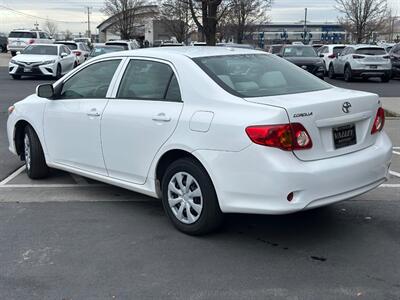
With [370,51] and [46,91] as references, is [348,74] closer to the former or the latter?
[370,51]

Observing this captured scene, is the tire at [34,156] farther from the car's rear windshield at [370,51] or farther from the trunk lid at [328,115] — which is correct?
the car's rear windshield at [370,51]

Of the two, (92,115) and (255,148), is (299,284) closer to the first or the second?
(255,148)

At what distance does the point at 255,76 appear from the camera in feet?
16.3

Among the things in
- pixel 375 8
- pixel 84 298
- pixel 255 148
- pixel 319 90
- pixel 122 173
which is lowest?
pixel 84 298

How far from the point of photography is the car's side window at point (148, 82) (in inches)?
195

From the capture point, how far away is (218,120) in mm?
4348

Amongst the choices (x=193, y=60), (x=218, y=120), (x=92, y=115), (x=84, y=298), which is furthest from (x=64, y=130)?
(x=84, y=298)

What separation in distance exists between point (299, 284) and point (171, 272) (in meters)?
0.92

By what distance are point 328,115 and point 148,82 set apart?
1.73 metres

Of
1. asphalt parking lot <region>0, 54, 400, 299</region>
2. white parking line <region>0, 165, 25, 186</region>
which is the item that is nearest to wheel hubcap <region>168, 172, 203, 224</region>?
asphalt parking lot <region>0, 54, 400, 299</region>

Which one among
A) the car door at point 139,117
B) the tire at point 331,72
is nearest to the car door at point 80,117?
the car door at point 139,117

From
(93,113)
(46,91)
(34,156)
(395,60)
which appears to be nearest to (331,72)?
(395,60)

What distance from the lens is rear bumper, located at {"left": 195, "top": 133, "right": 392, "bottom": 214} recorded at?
410 centimetres

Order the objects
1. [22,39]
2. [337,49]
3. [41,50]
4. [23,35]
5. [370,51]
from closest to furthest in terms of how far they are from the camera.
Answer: [370,51]
[41,50]
[337,49]
[22,39]
[23,35]
